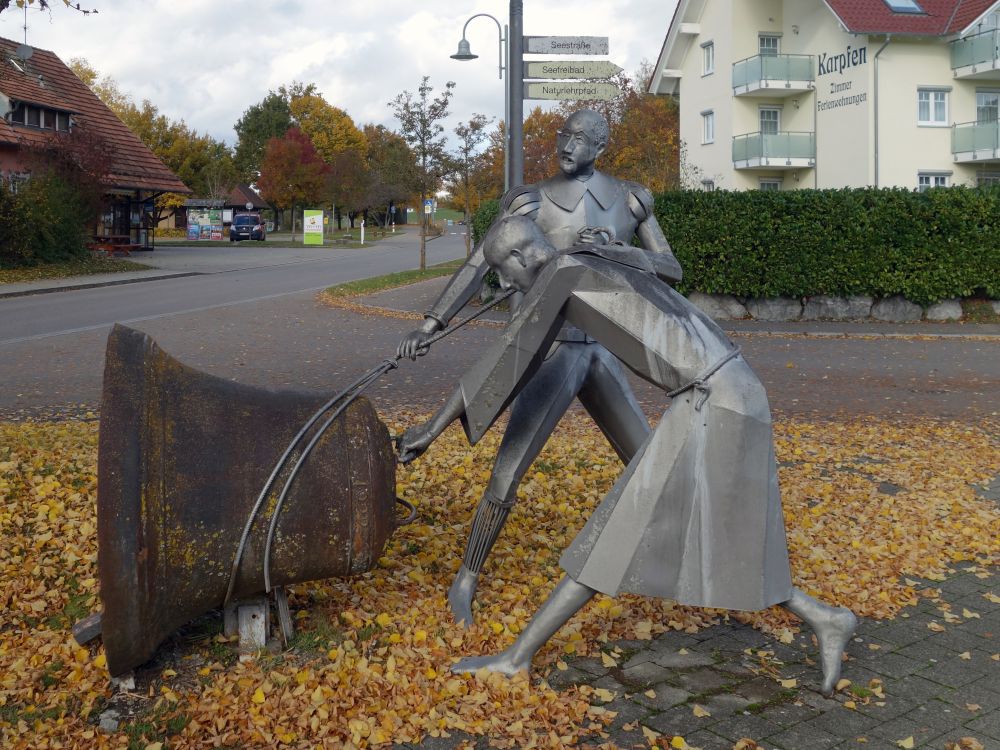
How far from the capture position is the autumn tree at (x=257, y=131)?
8688 centimetres

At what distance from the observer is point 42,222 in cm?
2986

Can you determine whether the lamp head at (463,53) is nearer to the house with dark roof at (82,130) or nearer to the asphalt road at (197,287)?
the asphalt road at (197,287)

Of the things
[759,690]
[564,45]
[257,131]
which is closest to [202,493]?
[759,690]

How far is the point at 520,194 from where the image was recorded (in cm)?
474

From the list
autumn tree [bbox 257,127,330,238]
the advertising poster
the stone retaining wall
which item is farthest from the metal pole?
autumn tree [bbox 257,127,330,238]

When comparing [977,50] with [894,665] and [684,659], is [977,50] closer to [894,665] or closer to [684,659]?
[894,665]

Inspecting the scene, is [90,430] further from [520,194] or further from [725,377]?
[725,377]

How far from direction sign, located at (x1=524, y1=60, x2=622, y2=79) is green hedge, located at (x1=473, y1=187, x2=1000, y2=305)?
8.22 m

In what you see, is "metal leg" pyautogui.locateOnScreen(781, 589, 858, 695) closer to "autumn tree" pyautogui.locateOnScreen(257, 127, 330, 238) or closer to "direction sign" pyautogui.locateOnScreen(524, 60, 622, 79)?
"direction sign" pyautogui.locateOnScreen(524, 60, 622, 79)

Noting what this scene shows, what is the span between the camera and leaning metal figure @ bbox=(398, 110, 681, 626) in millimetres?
4512

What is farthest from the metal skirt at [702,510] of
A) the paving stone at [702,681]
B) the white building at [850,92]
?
the white building at [850,92]

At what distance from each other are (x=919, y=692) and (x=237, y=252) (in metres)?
44.3

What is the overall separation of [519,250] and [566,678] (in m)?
1.65

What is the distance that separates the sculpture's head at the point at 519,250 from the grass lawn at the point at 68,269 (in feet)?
85.9
